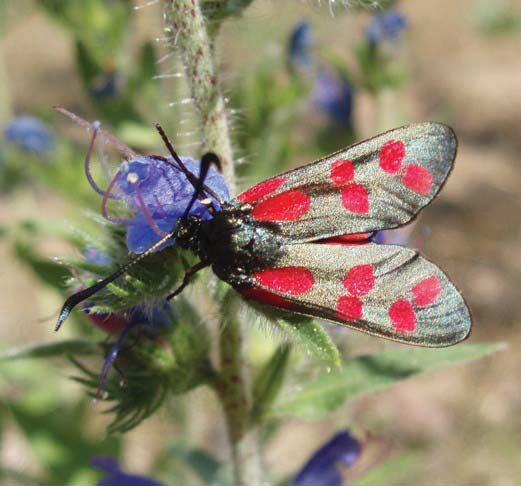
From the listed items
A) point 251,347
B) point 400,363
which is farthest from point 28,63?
point 400,363

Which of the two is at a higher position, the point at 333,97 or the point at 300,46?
the point at 300,46

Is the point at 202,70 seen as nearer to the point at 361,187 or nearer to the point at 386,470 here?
the point at 361,187

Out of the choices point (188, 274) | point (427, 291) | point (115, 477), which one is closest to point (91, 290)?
point (188, 274)

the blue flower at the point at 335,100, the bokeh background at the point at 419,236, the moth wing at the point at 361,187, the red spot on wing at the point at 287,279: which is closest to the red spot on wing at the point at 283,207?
the moth wing at the point at 361,187

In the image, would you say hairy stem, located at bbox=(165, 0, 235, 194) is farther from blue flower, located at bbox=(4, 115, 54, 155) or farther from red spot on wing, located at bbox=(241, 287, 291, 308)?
blue flower, located at bbox=(4, 115, 54, 155)

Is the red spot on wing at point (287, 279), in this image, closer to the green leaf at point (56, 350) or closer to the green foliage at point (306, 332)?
the green foliage at point (306, 332)

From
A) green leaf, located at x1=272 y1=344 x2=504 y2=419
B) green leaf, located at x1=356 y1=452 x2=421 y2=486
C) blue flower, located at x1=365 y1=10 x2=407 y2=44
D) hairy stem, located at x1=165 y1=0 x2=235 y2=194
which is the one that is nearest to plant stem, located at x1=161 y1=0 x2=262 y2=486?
hairy stem, located at x1=165 y1=0 x2=235 y2=194
